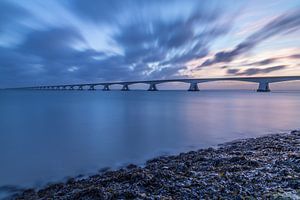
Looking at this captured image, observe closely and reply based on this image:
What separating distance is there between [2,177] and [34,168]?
100 cm

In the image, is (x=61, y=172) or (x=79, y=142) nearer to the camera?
(x=61, y=172)

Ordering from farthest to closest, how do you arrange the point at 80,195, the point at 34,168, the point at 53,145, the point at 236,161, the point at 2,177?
the point at 53,145 → the point at 34,168 → the point at 2,177 → the point at 236,161 → the point at 80,195

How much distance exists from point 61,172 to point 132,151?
3.37 m

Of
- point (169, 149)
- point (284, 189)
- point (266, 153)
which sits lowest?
point (169, 149)

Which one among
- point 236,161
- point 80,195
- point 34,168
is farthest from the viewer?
point 34,168

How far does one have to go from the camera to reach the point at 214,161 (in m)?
6.08

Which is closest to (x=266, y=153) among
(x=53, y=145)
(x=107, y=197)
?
(x=107, y=197)

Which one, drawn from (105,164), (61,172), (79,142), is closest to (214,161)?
(105,164)

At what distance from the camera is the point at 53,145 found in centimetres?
1075

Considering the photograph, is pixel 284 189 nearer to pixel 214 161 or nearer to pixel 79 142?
pixel 214 161

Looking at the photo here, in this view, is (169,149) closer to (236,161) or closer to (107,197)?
(236,161)

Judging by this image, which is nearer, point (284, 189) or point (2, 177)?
point (284, 189)

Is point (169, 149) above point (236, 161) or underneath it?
underneath

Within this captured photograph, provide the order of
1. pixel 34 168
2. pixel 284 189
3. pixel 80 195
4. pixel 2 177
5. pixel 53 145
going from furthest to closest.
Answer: pixel 53 145, pixel 34 168, pixel 2 177, pixel 80 195, pixel 284 189
